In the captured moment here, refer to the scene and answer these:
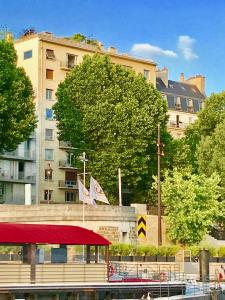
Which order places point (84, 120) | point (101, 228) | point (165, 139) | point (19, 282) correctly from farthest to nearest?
point (165, 139) < point (84, 120) < point (101, 228) < point (19, 282)

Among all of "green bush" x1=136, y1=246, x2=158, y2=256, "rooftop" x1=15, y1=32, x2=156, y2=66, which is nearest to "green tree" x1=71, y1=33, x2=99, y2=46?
"rooftop" x1=15, y1=32, x2=156, y2=66

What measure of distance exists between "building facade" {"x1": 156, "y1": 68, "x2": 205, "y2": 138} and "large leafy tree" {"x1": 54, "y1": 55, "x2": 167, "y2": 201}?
31.0 meters

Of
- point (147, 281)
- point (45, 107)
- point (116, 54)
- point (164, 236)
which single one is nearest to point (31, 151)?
point (45, 107)

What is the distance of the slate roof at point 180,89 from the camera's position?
368ft

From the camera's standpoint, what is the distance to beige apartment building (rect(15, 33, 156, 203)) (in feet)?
303

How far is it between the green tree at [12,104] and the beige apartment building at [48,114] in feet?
70.2

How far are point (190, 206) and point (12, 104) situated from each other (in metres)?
19.6

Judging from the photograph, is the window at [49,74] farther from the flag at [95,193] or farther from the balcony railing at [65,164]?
the flag at [95,193]

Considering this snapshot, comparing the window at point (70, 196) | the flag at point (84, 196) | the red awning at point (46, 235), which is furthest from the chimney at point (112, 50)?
the red awning at point (46, 235)

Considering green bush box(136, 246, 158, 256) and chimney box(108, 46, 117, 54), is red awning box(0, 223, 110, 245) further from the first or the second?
chimney box(108, 46, 117, 54)

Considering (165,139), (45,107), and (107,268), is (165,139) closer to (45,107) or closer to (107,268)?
(45,107)

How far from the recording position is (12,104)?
68.1 meters

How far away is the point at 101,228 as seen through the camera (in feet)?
200

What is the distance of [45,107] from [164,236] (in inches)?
1221
